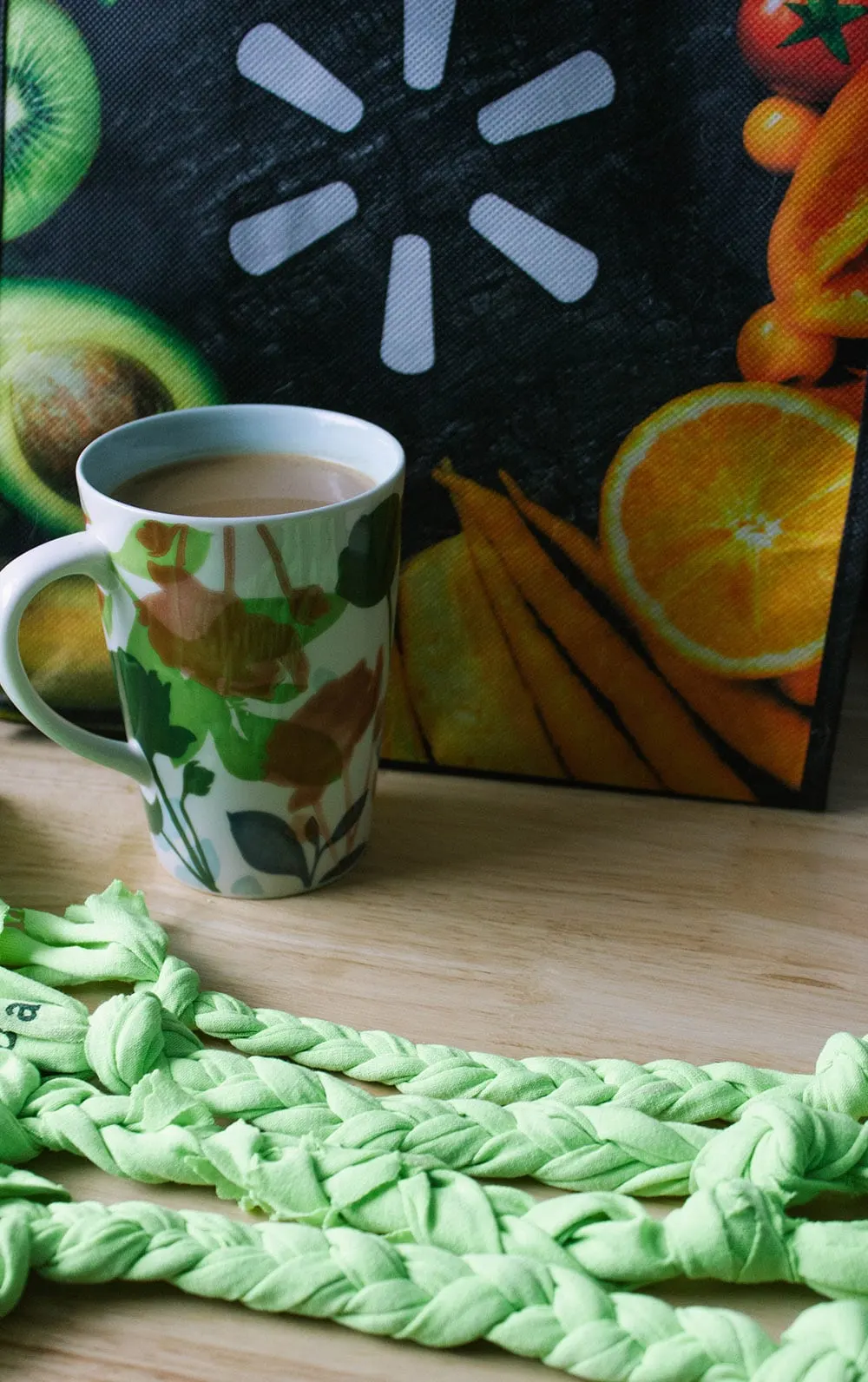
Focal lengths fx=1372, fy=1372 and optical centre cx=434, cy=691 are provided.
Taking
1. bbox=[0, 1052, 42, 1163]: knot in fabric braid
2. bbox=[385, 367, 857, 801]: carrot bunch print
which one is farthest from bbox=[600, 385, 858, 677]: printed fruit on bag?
bbox=[0, 1052, 42, 1163]: knot in fabric braid

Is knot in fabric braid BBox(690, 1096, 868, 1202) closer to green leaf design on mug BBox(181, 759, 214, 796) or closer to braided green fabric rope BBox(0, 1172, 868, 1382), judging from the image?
braided green fabric rope BBox(0, 1172, 868, 1382)

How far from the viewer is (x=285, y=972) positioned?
0.41 m

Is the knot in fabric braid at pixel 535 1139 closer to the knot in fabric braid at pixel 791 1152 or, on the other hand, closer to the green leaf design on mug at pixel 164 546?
the knot in fabric braid at pixel 791 1152

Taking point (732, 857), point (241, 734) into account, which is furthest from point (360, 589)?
point (732, 857)

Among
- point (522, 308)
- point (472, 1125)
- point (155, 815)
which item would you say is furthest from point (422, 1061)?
point (522, 308)

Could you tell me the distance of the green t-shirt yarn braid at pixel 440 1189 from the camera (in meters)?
0.29

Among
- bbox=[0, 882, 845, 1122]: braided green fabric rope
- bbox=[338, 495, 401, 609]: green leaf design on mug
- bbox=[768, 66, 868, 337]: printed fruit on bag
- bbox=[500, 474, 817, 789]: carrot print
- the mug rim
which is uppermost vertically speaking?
bbox=[768, 66, 868, 337]: printed fruit on bag

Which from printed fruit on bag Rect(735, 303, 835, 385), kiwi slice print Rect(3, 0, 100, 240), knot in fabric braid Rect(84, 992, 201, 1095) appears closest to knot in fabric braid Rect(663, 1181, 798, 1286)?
knot in fabric braid Rect(84, 992, 201, 1095)

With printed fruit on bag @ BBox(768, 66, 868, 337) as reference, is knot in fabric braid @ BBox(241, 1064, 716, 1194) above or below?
below

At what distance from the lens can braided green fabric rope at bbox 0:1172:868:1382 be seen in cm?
28

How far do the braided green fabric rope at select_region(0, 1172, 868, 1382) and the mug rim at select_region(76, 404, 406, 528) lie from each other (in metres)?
0.18

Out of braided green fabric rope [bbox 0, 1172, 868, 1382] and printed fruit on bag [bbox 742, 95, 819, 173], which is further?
printed fruit on bag [bbox 742, 95, 819, 173]

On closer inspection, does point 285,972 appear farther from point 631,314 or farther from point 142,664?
point 631,314

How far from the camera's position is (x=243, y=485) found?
0.44 m
